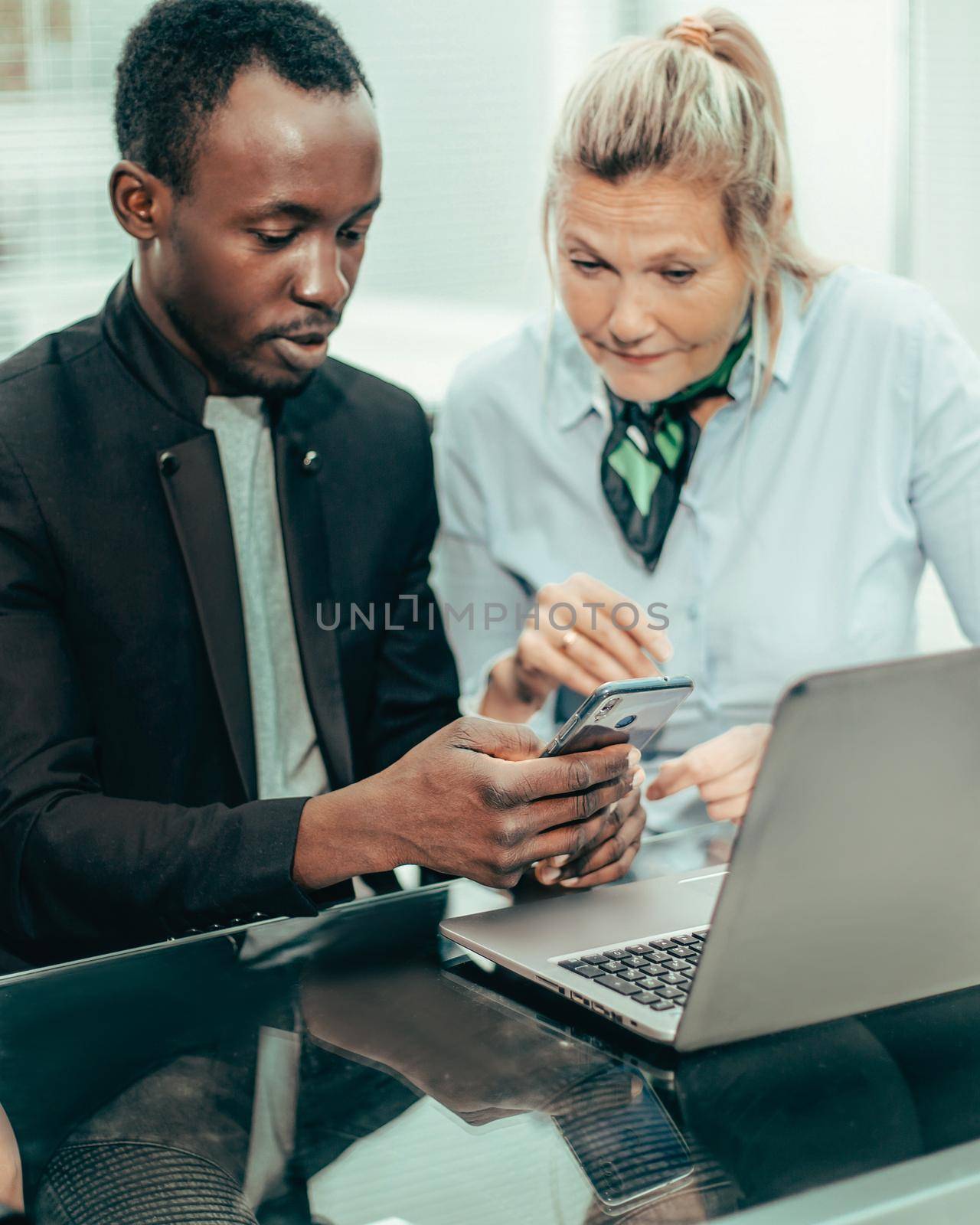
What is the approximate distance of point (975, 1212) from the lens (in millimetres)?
690

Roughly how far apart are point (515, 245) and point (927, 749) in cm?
211

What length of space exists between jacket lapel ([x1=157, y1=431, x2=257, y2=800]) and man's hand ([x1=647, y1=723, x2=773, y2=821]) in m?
0.41

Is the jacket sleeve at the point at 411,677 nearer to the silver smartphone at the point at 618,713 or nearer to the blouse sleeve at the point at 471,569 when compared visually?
the blouse sleeve at the point at 471,569

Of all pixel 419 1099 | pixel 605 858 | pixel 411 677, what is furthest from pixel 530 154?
pixel 419 1099

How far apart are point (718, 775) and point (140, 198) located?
79 cm

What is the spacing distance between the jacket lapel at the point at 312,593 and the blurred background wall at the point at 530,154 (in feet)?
3.43

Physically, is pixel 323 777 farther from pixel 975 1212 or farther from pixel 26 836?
pixel 975 1212

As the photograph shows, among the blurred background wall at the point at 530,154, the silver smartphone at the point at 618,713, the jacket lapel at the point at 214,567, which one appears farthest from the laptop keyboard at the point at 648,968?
the blurred background wall at the point at 530,154

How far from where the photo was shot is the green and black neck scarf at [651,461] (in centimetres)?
166

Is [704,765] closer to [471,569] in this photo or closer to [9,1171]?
[471,569]

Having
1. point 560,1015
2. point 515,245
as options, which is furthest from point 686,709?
point 515,245

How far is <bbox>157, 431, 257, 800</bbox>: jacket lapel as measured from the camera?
4.44ft

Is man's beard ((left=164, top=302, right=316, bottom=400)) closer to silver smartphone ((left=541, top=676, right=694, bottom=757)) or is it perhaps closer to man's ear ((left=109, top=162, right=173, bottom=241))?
man's ear ((left=109, top=162, right=173, bottom=241))

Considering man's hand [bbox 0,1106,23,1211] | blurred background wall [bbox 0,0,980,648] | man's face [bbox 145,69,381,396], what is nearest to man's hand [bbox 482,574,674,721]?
man's face [bbox 145,69,381,396]
